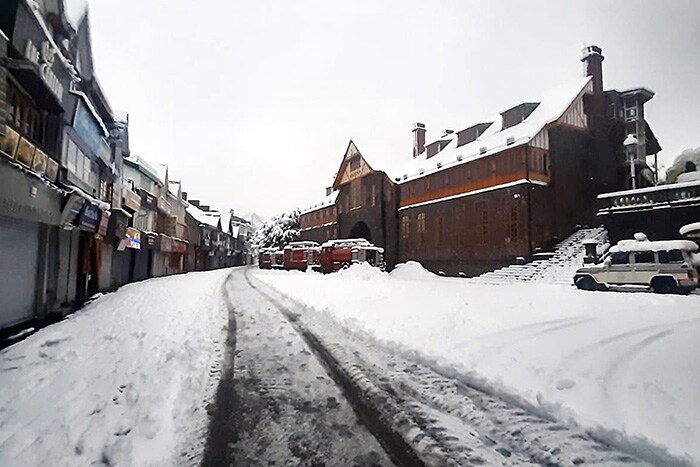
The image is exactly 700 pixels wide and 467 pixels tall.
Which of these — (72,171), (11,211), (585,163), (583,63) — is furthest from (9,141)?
(583,63)

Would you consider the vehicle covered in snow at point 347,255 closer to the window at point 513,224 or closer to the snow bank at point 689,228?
the window at point 513,224

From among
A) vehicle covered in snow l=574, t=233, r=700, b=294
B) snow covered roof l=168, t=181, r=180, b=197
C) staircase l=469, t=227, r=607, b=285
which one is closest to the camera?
vehicle covered in snow l=574, t=233, r=700, b=294

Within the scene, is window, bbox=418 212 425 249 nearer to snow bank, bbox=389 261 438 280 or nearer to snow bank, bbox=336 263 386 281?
snow bank, bbox=389 261 438 280

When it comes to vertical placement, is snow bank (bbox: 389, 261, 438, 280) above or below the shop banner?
below

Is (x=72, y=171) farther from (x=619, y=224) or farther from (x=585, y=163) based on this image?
(x=585, y=163)

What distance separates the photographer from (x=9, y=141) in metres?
7.86

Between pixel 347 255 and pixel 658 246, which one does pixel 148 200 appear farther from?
pixel 658 246

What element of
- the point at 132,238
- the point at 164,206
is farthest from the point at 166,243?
the point at 132,238

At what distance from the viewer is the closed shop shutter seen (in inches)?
328

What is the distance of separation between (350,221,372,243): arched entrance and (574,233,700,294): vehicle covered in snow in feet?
83.6

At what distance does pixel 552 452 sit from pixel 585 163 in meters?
27.1

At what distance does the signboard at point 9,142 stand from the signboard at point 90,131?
4.11 m

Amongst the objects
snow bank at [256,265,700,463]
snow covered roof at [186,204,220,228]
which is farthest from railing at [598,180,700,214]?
snow covered roof at [186,204,220,228]

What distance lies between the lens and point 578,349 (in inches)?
253
